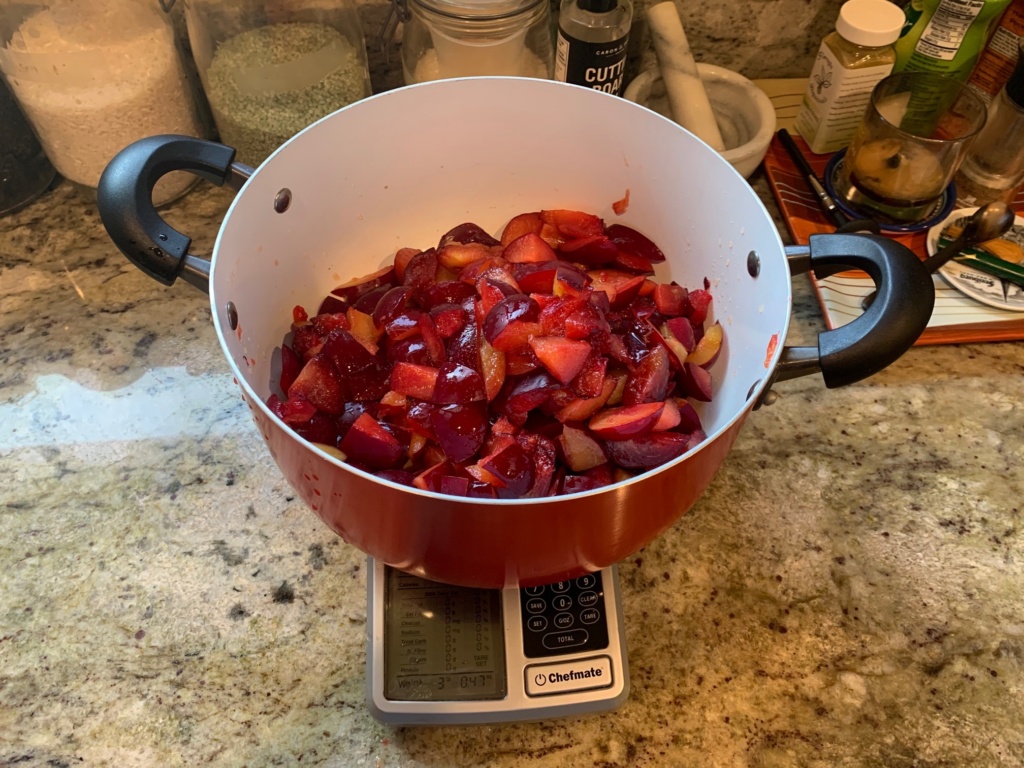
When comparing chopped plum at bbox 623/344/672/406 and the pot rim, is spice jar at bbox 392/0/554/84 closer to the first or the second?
the pot rim

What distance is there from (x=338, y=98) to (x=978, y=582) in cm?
108

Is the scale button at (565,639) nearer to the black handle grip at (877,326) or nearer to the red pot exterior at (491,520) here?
the red pot exterior at (491,520)

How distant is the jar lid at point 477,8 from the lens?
3.23 feet

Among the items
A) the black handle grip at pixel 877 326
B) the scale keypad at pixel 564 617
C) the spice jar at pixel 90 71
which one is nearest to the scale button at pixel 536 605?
the scale keypad at pixel 564 617

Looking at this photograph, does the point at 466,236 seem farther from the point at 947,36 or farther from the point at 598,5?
the point at 947,36

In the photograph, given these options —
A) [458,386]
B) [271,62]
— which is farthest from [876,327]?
[271,62]

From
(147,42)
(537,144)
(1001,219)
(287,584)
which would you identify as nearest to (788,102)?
(1001,219)

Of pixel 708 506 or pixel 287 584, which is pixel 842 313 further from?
pixel 287 584

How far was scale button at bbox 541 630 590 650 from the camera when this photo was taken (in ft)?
2.48

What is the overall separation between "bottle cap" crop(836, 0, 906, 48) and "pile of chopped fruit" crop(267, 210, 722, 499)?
0.50 m

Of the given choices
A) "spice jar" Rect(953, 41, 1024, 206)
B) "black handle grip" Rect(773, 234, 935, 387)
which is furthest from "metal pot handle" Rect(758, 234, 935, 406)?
"spice jar" Rect(953, 41, 1024, 206)

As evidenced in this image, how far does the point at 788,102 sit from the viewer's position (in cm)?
135

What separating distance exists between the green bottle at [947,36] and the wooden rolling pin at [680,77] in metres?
0.33

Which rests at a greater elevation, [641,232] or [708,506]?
[641,232]
